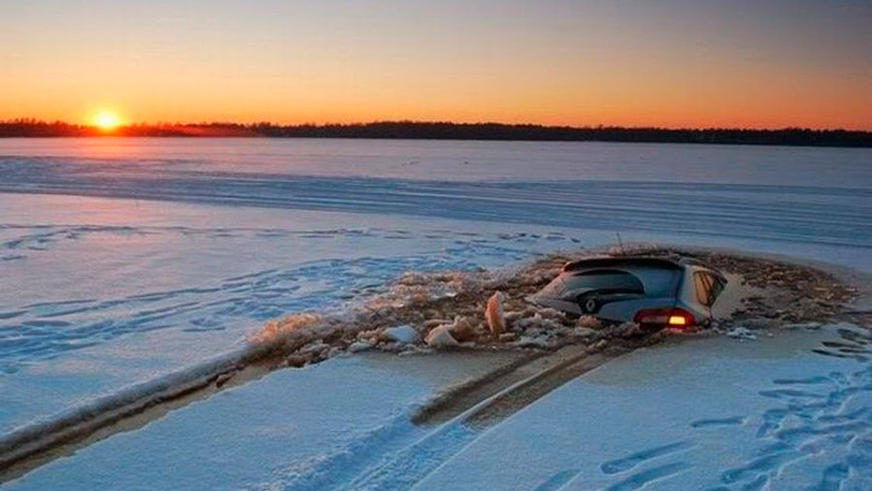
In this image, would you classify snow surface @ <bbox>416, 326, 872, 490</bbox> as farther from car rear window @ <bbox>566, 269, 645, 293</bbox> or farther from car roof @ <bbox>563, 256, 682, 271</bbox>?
car roof @ <bbox>563, 256, 682, 271</bbox>

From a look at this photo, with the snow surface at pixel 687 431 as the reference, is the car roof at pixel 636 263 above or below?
above

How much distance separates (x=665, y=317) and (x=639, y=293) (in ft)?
1.33

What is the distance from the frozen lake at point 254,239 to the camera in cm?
889

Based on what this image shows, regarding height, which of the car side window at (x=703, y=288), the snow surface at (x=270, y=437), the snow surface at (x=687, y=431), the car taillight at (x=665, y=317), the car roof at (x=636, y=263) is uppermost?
the car roof at (x=636, y=263)

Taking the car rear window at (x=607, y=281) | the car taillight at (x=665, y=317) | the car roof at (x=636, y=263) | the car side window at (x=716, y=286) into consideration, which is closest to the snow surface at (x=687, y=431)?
the car taillight at (x=665, y=317)

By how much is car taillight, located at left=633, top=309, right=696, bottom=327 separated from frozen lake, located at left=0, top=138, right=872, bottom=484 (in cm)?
415

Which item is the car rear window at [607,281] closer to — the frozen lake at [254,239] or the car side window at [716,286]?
the car side window at [716,286]

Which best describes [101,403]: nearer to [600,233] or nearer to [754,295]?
[754,295]

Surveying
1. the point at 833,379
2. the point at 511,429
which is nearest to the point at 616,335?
the point at 833,379

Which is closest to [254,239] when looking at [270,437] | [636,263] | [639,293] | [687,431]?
[636,263]

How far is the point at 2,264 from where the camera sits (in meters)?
13.8

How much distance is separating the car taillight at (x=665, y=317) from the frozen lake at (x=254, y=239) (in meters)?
4.15

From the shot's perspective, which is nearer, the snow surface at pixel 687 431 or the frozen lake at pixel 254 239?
the snow surface at pixel 687 431

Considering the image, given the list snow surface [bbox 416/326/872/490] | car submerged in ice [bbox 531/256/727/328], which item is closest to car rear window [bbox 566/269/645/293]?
car submerged in ice [bbox 531/256/727/328]
